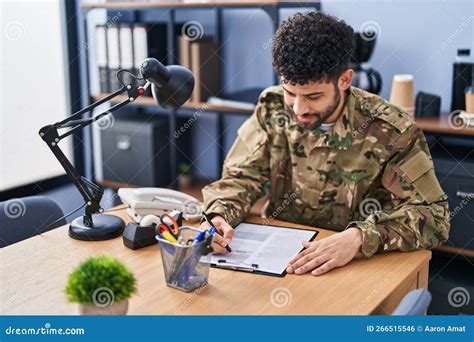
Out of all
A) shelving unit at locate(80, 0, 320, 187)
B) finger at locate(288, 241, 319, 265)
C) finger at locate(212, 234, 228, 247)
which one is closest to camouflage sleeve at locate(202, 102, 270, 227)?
finger at locate(212, 234, 228, 247)

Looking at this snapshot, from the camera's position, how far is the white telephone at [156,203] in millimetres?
1744

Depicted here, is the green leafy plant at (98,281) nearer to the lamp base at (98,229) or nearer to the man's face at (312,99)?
the lamp base at (98,229)

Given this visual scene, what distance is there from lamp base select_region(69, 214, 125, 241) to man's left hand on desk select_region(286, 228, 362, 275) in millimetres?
503

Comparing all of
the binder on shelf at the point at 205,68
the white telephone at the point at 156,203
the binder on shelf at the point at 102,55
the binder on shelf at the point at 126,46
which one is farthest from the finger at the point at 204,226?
the binder on shelf at the point at 102,55

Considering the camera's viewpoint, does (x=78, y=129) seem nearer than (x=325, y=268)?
No

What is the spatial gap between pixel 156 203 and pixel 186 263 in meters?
0.45

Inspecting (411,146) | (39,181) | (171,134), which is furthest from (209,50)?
(411,146)

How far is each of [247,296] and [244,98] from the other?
71.2 inches

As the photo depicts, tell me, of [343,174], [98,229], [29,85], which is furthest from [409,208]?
[29,85]

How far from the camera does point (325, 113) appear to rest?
5.86ft

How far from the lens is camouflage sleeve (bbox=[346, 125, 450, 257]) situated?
1552mm

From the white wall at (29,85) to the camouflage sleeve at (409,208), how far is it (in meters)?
2.29

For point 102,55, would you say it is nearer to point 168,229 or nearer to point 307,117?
point 307,117

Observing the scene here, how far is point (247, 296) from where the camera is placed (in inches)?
51.9
